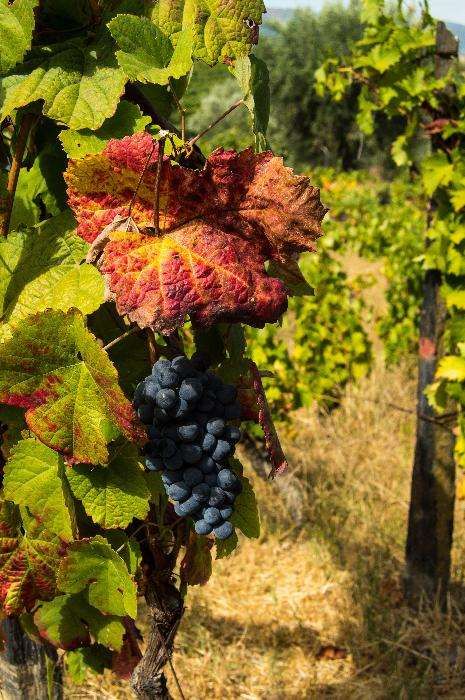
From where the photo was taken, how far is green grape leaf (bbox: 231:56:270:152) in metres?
1.08

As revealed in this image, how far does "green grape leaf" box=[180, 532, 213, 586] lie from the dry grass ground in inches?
60.4

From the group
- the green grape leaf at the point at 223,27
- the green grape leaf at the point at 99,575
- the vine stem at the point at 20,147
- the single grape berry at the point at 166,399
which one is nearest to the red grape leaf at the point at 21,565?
the green grape leaf at the point at 99,575

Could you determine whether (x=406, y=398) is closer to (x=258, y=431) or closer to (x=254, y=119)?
(x=258, y=431)

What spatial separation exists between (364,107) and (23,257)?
336cm

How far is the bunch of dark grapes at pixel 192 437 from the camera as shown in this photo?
3.38ft

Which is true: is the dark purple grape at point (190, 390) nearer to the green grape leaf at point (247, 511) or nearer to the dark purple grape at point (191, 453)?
the dark purple grape at point (191, 453)

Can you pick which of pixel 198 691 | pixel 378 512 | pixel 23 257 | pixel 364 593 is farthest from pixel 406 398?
pixel 23 257

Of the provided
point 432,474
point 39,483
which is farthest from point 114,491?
point 432,474

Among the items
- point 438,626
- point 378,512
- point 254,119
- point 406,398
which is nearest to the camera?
point 254,119

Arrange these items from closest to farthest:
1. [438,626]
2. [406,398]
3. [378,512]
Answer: [438,626] → [378,512] → [406,398]

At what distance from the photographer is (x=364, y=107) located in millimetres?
4148

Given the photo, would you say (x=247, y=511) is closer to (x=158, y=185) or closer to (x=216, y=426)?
(x=216, y=426)

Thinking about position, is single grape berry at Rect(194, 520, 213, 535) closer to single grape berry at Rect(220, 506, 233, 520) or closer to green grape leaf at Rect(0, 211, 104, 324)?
single grape berry at Rect(220, 506, 233, 520)

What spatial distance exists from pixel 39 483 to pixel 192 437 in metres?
0.30
